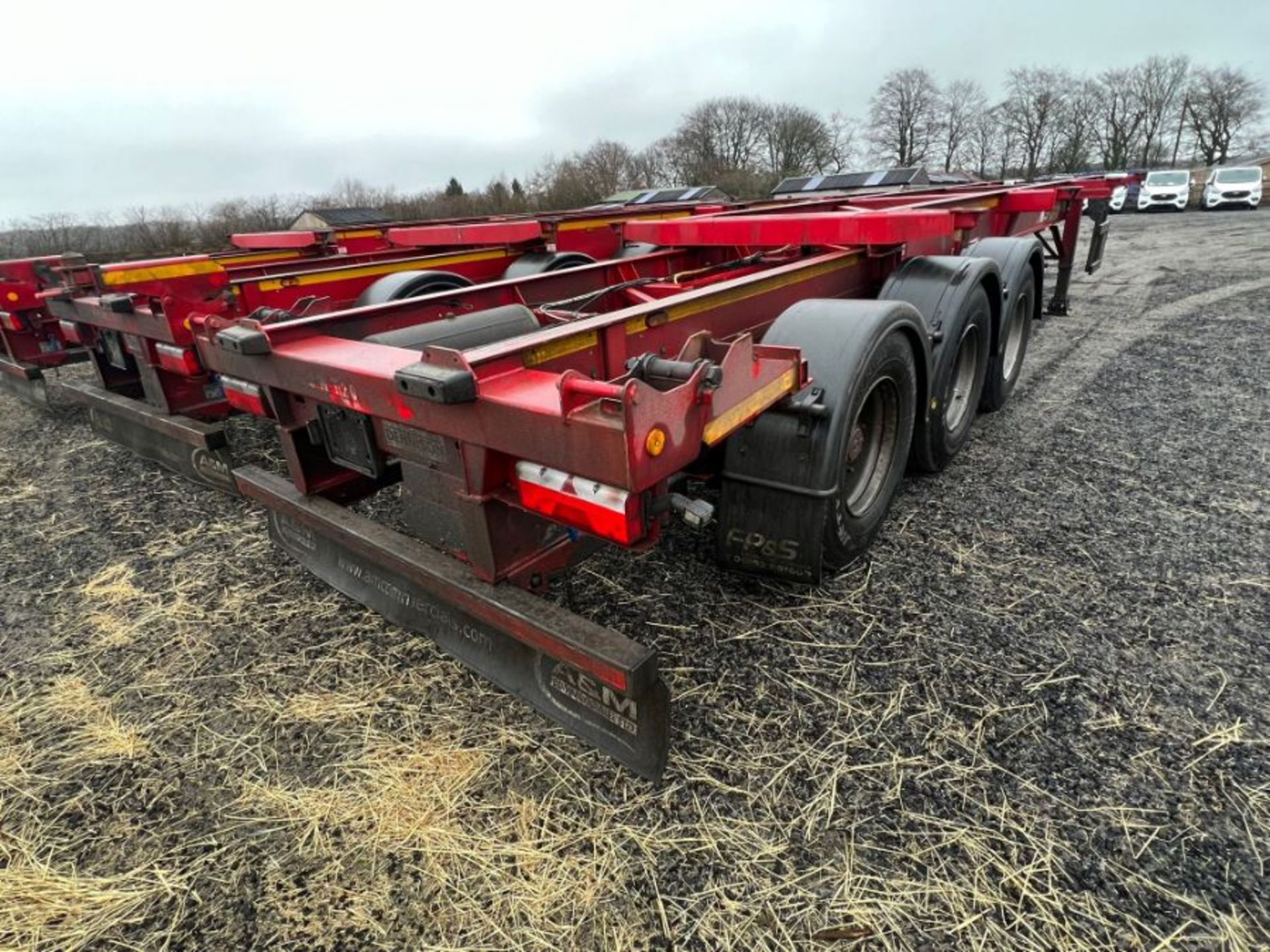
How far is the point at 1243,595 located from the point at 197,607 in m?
4.29

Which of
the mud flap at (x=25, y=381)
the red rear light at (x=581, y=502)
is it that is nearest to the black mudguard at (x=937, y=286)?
the red rear light at (x=581, y=502)

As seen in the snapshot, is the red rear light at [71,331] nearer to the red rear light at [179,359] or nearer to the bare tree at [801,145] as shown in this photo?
the red rear light at [179,359]

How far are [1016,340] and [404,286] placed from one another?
4.37m

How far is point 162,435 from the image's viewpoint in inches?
167

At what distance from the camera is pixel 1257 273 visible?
977 centimetres

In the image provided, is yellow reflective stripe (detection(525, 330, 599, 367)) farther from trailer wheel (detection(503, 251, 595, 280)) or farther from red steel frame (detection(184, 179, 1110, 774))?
trailer wheel (detection(503, 251, 595, 280))

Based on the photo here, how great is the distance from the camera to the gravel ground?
1708 mm

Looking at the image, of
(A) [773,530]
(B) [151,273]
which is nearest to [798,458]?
(A) [773,530]

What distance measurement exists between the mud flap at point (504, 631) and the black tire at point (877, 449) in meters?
1.03

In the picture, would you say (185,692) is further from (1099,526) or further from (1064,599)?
(1099,526)

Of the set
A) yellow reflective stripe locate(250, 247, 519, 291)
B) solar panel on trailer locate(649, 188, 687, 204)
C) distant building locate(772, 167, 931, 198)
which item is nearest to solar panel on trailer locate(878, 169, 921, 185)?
distant building locate(772, 167, 931, 198)

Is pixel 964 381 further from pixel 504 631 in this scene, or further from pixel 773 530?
pixel 504 631

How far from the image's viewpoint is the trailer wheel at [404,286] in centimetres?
423

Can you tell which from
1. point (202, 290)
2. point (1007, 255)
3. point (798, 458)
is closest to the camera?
point (798, 458)
